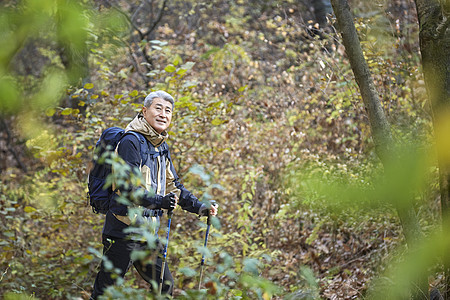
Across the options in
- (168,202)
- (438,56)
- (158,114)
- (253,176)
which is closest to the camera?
(438,56)

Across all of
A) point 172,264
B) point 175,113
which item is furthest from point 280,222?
point 175,113

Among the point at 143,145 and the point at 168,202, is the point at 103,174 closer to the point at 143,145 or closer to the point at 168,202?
the point at 143,145

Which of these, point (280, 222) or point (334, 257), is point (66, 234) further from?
point (334, 257)

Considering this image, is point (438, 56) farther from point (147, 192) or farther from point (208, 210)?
point (147, 192)

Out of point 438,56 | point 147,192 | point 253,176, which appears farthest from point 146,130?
point 253,176

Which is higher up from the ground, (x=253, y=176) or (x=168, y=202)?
(x=168, y=202)

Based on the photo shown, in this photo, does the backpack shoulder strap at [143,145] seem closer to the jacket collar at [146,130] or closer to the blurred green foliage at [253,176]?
the jacket collar at [146,130]

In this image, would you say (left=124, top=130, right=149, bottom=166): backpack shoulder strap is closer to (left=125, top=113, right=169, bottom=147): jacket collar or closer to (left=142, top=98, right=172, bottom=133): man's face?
(left=125, top=113, right=169, bottom=147): jacket collar

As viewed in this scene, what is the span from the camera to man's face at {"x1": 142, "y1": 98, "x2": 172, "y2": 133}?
3.98 m

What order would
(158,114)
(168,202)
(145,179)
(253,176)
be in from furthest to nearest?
(253,176) < (158,114) < (145,179) < (168,202)

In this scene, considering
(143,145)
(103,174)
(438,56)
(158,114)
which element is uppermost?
A: (438,56)

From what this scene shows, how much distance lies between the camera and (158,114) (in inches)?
157

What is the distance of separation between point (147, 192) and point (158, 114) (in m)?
0.70

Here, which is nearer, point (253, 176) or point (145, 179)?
point (145, 179)
